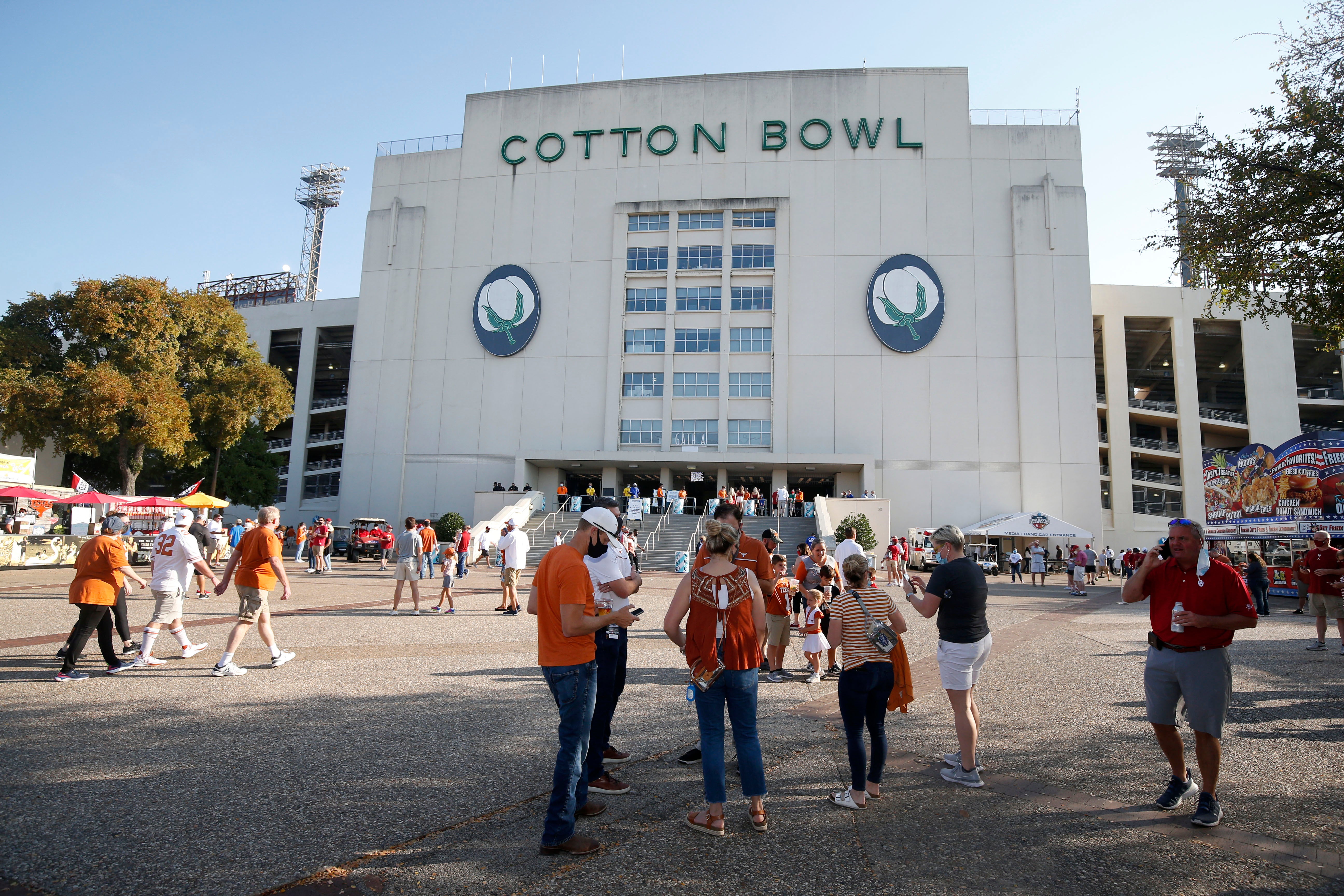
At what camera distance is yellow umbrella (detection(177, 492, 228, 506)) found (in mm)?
24828

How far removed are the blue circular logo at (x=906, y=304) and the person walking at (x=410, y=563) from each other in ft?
98.0

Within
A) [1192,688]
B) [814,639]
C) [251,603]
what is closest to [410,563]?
[251,603]

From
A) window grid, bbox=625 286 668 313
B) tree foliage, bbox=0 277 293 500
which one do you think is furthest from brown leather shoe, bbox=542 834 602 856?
window grid, bbox=625 286 668 313

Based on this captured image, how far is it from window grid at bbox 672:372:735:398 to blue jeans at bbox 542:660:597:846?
35.4m

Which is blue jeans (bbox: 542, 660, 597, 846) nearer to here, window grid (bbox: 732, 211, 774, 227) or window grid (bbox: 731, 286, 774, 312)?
window grid (bbox: 731, 286, 774, 312)

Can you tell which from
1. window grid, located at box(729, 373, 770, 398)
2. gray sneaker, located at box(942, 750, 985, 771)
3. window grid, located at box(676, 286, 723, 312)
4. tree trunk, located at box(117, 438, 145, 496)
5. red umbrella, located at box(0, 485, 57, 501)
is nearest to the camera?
gray sneaker, located at box(942, 750, 985, 771)

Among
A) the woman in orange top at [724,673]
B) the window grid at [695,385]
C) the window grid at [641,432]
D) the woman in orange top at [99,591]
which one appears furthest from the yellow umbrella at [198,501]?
the woman in orange top at [724,673]

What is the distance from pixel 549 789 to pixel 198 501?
25.8 meters

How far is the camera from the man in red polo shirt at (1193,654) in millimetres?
4281

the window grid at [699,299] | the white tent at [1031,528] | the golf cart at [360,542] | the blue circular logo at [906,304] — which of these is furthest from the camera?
the window grid at [699,299]

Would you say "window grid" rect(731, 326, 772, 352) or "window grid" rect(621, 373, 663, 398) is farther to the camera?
"window grid" rect(621, 373, 663, 398)

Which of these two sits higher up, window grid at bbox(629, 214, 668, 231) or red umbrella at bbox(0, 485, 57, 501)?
window grid at bbox(629, 214, 668, 231)

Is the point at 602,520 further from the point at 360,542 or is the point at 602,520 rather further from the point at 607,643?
the point at 360,542

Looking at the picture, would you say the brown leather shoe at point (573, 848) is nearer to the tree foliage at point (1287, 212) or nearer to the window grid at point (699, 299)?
the tree foliage at point (1287, 212)
